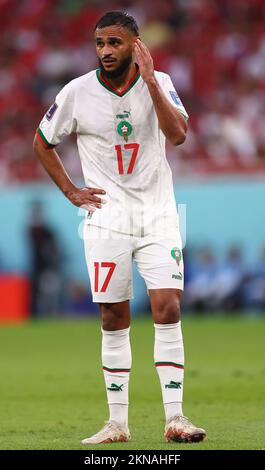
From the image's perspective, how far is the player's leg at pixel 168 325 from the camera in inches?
253

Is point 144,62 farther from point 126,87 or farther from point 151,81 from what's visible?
point 126,87

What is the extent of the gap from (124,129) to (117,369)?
57.4 inches

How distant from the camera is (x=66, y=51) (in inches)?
858

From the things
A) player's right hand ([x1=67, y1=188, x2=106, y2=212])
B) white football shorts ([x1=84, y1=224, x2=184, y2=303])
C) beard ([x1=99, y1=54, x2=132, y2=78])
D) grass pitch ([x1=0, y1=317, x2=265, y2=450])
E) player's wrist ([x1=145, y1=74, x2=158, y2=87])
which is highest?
beard ([x1=99, y1=54, x2=132, y2=78])

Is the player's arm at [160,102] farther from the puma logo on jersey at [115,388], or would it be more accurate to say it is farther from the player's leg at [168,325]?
the puma logo on jersey at [115,388]

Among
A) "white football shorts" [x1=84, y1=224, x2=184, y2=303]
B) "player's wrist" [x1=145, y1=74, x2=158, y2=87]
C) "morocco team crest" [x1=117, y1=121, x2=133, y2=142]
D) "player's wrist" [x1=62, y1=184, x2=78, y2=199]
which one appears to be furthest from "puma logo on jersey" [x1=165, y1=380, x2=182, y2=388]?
"player's wrist" [x1=145, y1=74, x2=158, y2=87]

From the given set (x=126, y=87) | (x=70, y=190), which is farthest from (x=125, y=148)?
(x=70, y=190)

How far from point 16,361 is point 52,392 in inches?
120

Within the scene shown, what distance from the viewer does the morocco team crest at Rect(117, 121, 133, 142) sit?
21.5ft

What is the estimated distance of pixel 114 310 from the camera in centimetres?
661

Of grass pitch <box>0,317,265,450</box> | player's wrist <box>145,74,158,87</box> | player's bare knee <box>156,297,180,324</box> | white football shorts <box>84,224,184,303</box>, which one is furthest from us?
grass pitch <box>0,317,265,450</box>

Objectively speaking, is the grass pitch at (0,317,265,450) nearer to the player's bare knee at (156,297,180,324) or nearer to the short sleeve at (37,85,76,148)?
the player's bare knee at (156,297,180,324)

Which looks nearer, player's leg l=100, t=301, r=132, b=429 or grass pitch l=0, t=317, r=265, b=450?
player's leg l=100, t=301, r=132, b=429

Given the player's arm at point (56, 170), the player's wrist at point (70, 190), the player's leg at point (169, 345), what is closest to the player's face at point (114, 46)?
the player's arm at point (56, 170)
